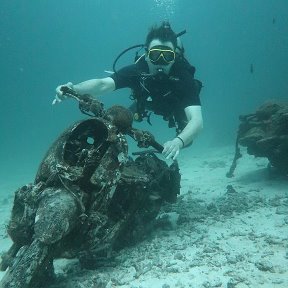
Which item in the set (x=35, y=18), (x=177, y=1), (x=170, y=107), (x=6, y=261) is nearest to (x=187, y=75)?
(x=170, y=107)

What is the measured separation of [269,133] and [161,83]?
2.74 metres

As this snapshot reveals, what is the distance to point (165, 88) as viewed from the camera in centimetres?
634

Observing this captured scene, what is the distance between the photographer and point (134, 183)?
4.33 metres

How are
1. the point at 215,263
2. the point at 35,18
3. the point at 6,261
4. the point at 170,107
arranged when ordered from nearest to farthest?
the point at 215,263 < the point at 6,261 < the point at 170,107 < the point at 35,18

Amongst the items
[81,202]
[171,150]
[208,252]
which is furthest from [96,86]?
[208,252]

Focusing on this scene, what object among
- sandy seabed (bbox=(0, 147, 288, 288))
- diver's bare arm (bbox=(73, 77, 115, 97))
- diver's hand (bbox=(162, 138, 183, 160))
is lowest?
sandy seabed (bbox=(0, 147, 288, 288))

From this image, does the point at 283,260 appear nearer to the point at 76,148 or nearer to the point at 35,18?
the point at 76,148

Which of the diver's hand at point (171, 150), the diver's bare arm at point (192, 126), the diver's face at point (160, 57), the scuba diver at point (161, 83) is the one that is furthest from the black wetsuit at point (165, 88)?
the diver's hand at point (171, 150)

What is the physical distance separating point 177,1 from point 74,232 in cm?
11754

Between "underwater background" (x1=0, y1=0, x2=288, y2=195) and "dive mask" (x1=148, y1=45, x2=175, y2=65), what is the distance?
77.4m

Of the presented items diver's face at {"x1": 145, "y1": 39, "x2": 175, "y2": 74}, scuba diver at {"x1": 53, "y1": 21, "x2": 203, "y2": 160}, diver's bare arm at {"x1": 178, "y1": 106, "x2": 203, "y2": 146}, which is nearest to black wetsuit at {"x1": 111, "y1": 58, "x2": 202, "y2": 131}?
scuba diver at {"x1": 53, "y1": 21, "x2": 203, "y2": 160}

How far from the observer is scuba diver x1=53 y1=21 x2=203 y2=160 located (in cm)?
604

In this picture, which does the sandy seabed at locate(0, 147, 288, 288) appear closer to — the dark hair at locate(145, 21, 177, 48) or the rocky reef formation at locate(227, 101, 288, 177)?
the rocky reef formation at locate(227, 101, 288, 177)

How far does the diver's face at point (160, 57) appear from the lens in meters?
6.05
